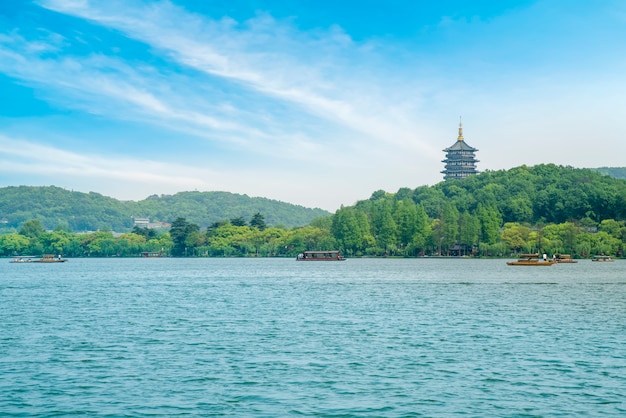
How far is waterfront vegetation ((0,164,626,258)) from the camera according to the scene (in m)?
134

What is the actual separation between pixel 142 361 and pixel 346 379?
296 inches

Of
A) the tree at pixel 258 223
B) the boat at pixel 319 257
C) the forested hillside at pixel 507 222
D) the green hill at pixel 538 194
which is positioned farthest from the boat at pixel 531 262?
the tree at pixel 258 223

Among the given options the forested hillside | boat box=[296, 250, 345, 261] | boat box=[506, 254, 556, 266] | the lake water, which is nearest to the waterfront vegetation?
the forested hillside

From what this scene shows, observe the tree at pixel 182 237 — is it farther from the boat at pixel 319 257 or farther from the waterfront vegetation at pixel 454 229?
the boat at pixel 319 257

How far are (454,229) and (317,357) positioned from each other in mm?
112327

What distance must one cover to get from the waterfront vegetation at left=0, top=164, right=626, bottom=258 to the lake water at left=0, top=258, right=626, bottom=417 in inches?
3419

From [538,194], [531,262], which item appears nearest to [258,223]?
[538,194]

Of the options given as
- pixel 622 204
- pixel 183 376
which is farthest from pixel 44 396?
pixel 622 204

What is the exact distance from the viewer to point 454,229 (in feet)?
444

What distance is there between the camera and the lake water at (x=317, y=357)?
19375 millimetres

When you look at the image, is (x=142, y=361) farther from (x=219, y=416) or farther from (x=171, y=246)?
(x=171, y=246)

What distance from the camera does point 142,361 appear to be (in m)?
25.4

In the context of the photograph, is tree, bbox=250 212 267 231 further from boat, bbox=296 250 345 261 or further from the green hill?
boat, bbox=296 250 345 261

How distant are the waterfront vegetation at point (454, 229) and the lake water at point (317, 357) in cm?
8683
